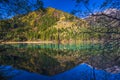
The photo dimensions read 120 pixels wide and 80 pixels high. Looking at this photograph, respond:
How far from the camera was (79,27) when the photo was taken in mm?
8211

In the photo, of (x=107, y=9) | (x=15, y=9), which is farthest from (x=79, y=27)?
(x=15, y=9)

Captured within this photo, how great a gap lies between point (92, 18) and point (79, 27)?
33.6 inches

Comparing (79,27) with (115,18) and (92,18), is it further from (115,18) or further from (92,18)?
(115,18)

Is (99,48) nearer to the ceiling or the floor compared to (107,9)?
nearer to the floor

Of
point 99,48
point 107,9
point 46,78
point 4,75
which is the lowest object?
point 46,78

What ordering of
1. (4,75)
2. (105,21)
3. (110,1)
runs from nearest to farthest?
1. (110,1)
2. (105,21)
3. (4,75)

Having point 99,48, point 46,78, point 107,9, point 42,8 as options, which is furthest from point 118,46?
point 46,78

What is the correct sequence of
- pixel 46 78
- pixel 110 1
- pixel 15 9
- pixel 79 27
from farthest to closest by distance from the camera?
pixel 46 78 → pixel 79 27 → pixel 110 1 → pixel 15 9

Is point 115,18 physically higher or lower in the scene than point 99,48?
higher

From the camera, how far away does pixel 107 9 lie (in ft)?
23.4

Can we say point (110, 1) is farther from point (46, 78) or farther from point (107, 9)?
point (46, 78)

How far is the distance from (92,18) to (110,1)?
970 millimetres

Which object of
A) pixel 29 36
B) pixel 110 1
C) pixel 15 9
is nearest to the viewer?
pixel 15 9

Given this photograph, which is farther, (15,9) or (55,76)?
(55,76)
